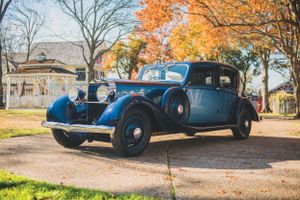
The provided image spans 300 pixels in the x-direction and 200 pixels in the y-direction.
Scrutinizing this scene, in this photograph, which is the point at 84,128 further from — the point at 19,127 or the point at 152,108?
the point at 19,127

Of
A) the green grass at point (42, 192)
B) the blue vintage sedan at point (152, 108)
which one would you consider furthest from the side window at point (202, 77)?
the green grass at point (42, 192)

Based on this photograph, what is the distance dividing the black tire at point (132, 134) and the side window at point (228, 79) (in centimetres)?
301

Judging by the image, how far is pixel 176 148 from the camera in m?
7.68

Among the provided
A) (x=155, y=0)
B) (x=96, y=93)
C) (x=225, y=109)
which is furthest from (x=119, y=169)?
(x=155, y=0)

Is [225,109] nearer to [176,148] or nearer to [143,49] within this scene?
[176,148]

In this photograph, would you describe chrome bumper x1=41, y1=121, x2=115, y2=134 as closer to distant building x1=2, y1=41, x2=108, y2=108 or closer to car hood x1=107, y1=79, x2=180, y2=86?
car hood x1=107, y1=79, x2=180, y2=86

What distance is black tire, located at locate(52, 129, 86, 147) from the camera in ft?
23.9

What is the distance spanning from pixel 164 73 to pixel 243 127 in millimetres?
2566

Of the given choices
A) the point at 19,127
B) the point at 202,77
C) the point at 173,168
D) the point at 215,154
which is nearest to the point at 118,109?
the point at 173,168

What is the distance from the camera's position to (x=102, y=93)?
21.5 ft

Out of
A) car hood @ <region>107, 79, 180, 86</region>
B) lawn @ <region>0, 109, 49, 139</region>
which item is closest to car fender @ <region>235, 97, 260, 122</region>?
car hood @ <region>107, 79, 180, 86</region>

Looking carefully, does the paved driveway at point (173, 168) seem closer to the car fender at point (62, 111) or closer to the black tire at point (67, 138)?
the black tire at point (67, 138)

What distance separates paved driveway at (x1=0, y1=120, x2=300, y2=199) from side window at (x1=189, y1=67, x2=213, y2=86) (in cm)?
144

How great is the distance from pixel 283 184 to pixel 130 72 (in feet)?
153
